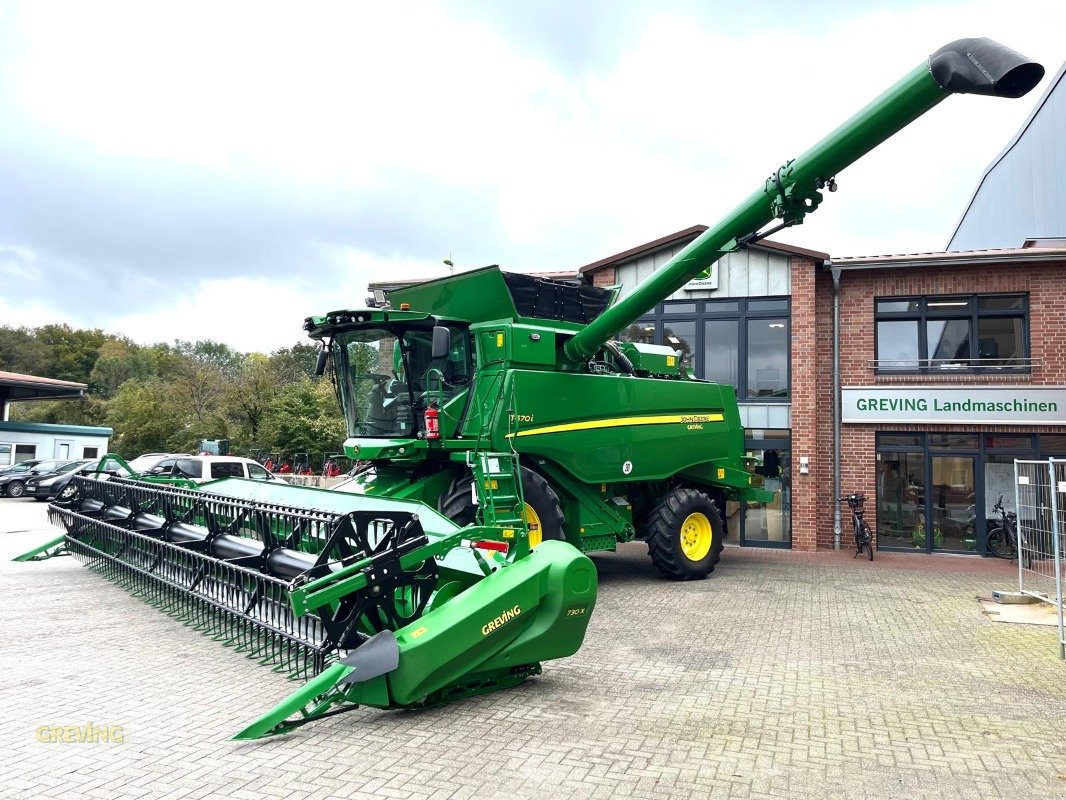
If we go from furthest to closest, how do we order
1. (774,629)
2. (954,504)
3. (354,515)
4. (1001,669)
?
1. (954,504)
2. (774,629)
3. (1001,669)
4. (354,515)

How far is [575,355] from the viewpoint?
9930mm

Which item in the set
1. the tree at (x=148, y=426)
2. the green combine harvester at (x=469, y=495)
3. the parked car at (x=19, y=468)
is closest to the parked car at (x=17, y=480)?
the parked car at (x=19, y=468)

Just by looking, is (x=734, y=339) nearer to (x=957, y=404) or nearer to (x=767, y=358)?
(x=767, y=358)

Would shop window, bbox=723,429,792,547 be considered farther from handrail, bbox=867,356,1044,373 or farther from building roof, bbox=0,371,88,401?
building roof, bbox=0,371,88,401

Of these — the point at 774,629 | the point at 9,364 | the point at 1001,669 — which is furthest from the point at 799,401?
the point at 9,364

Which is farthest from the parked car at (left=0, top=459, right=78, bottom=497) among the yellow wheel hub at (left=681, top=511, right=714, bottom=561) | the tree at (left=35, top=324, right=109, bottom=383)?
the tree at (left=35, top=324, right=109, bottom=383)

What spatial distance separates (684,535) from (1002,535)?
6.34 m

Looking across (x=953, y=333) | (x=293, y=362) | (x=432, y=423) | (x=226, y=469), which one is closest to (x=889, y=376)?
(x=953, y=333)

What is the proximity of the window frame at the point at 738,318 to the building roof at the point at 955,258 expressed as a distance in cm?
135

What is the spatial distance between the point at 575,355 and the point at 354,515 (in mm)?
5432

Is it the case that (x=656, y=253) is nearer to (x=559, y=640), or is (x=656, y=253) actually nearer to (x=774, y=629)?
(x=774, y=629)

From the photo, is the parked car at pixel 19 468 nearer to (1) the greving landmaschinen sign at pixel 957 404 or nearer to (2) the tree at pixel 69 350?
(1) the greving landmaschinen sign at pixel 957 404

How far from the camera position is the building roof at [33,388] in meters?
32.3

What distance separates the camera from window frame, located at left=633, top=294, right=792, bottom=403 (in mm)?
14375
